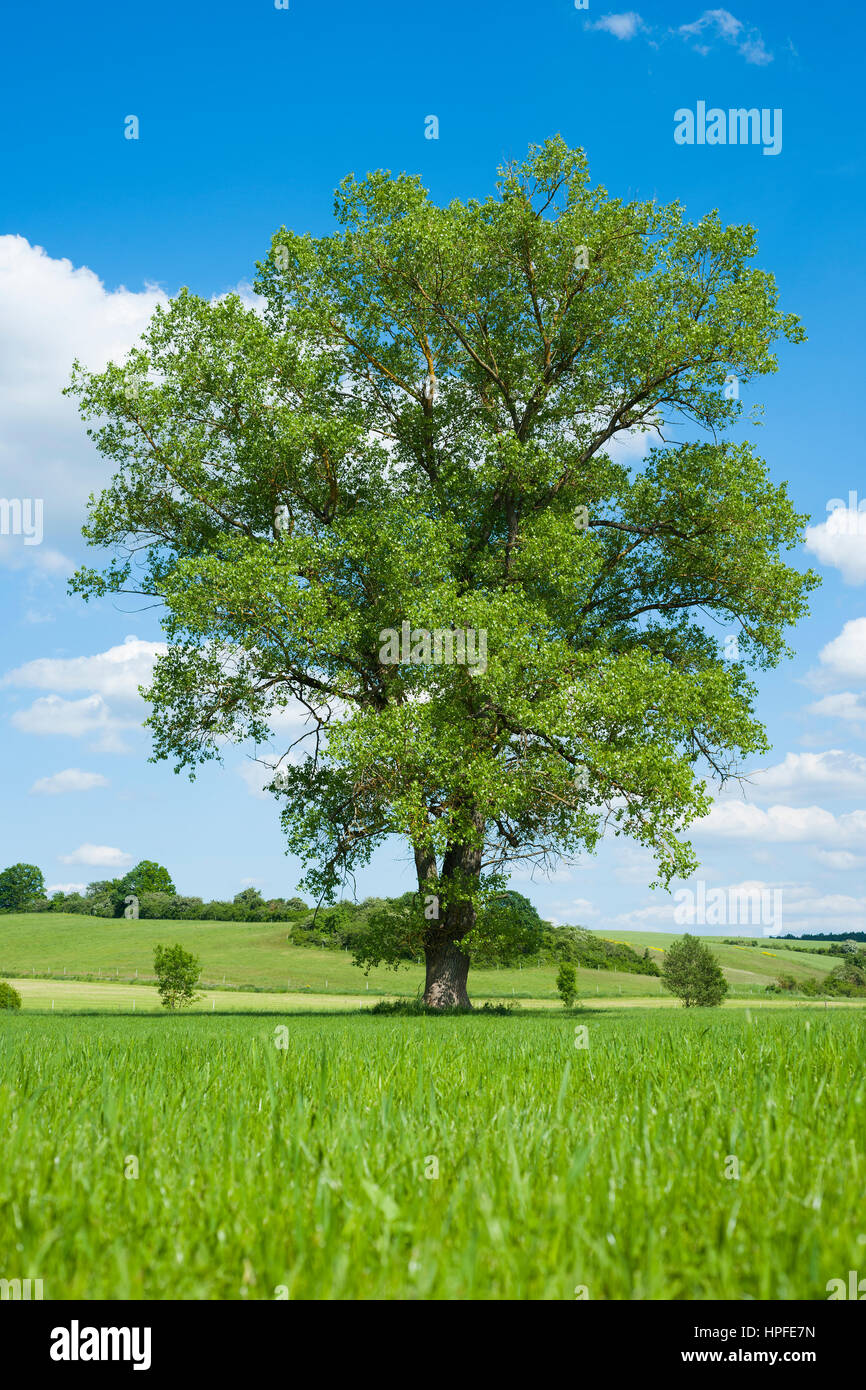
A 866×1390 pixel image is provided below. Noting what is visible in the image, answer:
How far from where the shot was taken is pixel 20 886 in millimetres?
130625

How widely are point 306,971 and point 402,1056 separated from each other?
7115 cm

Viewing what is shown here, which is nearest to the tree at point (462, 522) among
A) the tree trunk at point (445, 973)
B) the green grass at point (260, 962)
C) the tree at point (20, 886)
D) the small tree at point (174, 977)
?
the tree trunk at point (445, 973)

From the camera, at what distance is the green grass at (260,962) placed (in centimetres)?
6656

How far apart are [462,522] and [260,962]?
2363 inches

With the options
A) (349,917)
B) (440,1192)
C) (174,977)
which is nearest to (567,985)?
(349,917)

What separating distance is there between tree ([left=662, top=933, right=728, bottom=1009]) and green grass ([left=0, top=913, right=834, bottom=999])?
946 cm

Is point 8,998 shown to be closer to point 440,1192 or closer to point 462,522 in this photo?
point 462,522

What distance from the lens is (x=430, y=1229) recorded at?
190 cm

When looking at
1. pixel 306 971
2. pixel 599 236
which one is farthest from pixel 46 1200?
pixel 306 971

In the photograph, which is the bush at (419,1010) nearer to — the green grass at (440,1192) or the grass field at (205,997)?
the green grass at (440,1192)

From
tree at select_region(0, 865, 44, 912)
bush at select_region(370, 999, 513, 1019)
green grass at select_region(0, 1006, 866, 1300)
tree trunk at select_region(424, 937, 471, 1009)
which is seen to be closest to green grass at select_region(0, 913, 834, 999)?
tree at select_region(0, 865, 44, 912)

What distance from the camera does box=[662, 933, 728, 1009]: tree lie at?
46.4 meters

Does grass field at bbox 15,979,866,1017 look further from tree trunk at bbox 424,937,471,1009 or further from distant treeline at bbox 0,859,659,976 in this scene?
tree trunk at bbox 424,937,471,1009

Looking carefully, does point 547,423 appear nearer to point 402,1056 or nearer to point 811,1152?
point 402,1056
